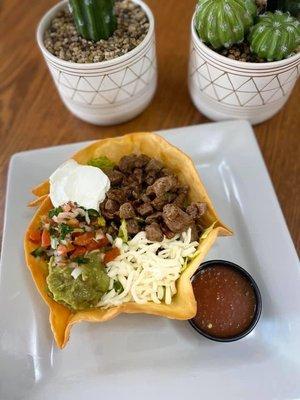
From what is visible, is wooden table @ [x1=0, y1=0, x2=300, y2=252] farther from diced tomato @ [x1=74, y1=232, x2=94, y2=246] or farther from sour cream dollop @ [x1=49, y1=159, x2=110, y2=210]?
diced tomato @ [x1=74, y1=232, x2=94, y2=246]

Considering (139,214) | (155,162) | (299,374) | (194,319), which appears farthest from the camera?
(155,162)

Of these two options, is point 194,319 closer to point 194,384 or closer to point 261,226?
point 194,384

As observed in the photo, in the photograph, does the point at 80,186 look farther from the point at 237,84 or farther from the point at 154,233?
the point at 237,84

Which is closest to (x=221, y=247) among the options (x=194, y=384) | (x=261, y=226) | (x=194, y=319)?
(x=261, y=226)

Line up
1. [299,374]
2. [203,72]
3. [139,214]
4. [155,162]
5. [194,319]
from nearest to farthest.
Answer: [299,374]
[194,319]
[139,214]
[155,162]
[203,72]

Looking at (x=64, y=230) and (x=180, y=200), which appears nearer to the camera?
(x=64, y=230)

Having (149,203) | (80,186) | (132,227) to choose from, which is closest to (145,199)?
(149,203)

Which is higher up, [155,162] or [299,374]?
[155,162]
